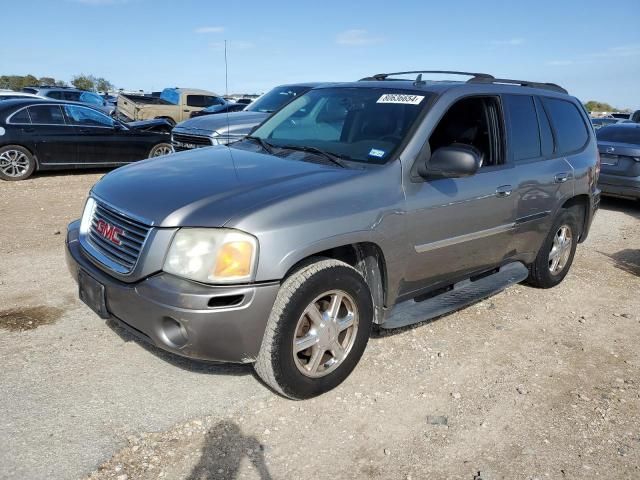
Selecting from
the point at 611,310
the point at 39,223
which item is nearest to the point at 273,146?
the point at 611,310

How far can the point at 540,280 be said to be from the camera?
5.28 m

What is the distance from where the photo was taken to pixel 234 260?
2.76 metres

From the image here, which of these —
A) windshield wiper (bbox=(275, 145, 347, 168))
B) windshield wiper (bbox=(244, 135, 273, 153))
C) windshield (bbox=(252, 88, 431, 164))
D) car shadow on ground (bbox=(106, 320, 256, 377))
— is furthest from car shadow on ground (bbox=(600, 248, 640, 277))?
car shadow on ground (bbox=(106, 320, 256, 377))

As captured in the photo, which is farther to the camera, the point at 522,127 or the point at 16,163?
the point at 16,163

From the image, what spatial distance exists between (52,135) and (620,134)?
10224 mm

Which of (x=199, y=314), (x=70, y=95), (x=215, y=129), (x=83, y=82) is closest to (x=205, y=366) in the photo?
(x=199, y=314)

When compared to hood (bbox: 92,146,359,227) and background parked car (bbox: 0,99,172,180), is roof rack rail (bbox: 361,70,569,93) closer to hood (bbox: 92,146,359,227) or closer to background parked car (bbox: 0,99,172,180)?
hood (bbox: 92,146,359,227)

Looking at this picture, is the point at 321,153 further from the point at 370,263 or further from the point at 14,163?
the point at 14,163

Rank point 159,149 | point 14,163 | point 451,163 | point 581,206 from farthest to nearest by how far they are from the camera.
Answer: point 159,149 → point 14,163 → point 581,206 → point 451,163

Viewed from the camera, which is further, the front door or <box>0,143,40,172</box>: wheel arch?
<box>0,143,40,172</box>: wheel arch

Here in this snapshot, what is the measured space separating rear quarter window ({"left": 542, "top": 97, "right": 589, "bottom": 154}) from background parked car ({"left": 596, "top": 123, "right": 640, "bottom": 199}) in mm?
4334

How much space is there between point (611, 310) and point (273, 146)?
342cm

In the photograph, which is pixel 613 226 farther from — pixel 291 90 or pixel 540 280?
pixel 291 90

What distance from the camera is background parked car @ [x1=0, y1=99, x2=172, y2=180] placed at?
970cm
